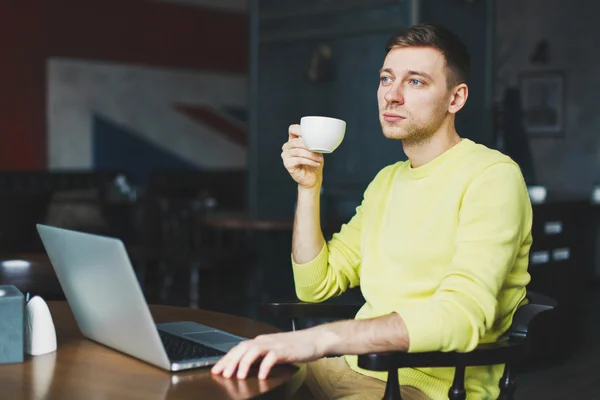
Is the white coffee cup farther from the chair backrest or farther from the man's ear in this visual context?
the chair backrest

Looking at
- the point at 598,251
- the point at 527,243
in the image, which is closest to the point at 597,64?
the point at 598,251

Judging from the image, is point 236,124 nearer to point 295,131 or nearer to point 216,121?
point 216,121

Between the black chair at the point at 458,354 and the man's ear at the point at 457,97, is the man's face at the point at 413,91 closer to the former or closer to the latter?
the man's ear at the point at 457,97

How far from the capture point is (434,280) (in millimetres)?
1812

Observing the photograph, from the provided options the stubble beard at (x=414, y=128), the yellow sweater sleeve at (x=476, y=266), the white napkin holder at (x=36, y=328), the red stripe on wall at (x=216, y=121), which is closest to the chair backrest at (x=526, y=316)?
the yellow sweater sleeve at (x=476, y=266)

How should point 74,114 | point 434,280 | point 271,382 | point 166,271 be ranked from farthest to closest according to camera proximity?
point 74,114, point 166,271, point 434,280, point 271,382

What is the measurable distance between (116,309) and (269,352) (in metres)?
0.27

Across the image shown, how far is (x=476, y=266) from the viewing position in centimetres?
164

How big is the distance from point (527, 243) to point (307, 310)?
0.54m

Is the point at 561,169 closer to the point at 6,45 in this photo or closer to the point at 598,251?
the point at 598,251

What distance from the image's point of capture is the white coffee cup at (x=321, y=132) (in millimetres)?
1679

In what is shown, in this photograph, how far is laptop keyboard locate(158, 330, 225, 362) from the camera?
1.43 metres

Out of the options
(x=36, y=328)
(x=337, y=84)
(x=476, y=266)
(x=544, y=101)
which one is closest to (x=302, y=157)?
(x=476, y=266)

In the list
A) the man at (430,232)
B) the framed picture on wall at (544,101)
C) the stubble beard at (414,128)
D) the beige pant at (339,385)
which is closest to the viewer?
the man at (430,232)
